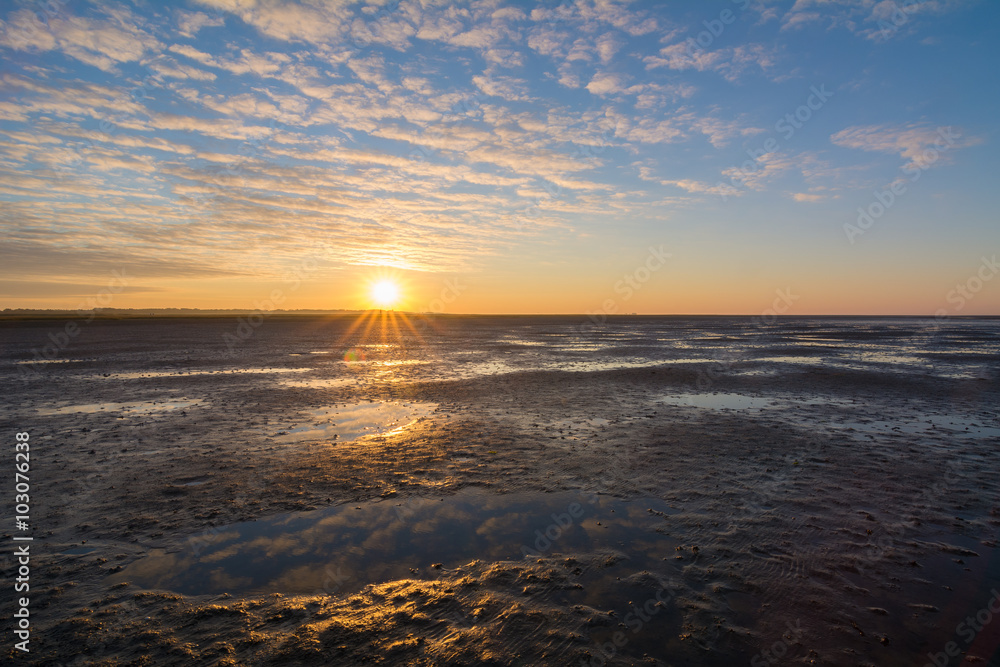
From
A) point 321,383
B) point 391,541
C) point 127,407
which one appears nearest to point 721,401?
point 391,541

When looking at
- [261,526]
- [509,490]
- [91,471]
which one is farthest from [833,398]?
[91,471]

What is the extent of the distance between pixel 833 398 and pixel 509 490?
18056mm

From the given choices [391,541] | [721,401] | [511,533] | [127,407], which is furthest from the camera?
[721,401]

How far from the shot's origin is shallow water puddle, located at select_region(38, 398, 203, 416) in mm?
16922

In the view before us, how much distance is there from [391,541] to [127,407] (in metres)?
16.6

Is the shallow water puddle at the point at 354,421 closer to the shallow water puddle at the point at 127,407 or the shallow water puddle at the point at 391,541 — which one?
the shallow water puddle at the point at 127,407

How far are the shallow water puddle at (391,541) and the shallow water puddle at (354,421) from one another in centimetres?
585

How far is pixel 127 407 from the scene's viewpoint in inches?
704

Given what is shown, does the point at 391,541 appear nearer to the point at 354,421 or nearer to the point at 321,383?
the point at 354,421

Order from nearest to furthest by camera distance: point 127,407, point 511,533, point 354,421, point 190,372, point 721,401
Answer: point 511,533, point 354,421, point 127,407, point 721,401, point 190,372

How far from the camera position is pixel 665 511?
8.62 m

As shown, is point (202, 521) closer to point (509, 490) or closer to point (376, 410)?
point (509, 490)

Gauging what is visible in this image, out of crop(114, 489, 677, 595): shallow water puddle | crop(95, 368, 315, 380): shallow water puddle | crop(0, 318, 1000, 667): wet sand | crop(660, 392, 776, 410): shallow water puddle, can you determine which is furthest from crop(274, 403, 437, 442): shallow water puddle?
crop(95, 368, 315, 380): shallow water puddle

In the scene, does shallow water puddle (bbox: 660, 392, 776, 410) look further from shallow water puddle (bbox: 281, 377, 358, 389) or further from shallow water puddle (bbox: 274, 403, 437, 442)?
shallow water puddle (bbox: 281, 377, 358, 389)
